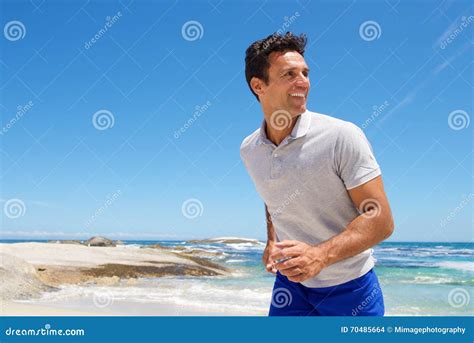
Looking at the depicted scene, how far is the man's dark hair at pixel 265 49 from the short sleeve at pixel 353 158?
2.15 ft

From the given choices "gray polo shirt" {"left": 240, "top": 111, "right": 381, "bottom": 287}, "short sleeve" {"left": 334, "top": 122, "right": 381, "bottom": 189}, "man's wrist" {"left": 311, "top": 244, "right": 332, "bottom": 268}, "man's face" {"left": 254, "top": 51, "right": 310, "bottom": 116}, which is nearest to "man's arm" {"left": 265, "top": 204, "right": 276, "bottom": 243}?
"gray polo shirt" {"left": 240, "top": 111, "right": 381, "bottom": 287}

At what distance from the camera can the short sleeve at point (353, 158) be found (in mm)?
2375

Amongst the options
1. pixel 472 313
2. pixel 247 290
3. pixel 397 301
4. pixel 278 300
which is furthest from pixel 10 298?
pixel 472 313

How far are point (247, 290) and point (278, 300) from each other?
10.6m

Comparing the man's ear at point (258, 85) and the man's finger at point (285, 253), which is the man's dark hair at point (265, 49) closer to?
the man's ear at point (258, 85)

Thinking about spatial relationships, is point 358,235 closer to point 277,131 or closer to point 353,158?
point 353,158

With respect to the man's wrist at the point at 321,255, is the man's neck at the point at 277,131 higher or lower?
higher

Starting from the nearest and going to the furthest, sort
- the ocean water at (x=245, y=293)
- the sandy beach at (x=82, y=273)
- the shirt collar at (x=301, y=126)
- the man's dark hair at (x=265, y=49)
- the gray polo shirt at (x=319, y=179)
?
the gray polo shirt at (x=319, y=179)
the shirt collar at (x=301, y=126)
the man's dark hair at (x=265, y=49)
the sandy beach at (x=82, y=273)
the ocean water at (x=245, y=293)

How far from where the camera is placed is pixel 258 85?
3.02m

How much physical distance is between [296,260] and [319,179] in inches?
21.9

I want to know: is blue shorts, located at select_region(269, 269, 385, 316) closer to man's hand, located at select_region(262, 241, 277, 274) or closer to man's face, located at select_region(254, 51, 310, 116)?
man's hand, located at select_region(262, 241, 277, 274)

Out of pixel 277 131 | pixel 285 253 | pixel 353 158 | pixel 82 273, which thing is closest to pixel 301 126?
pixel 277 131

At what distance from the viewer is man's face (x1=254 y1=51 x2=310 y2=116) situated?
2748 mm

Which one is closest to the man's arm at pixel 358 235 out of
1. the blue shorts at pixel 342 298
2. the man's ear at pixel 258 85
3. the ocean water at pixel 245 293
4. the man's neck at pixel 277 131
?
the blue shorts at pixel 342 298
